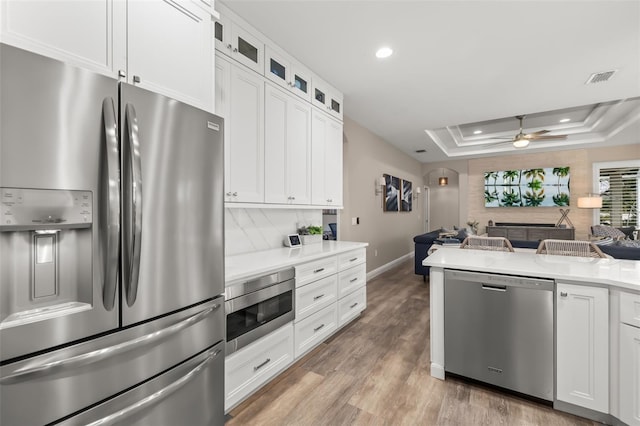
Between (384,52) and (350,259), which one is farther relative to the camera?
(350,259)

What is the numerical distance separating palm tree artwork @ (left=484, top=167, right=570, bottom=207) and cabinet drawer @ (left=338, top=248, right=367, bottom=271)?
6406mm

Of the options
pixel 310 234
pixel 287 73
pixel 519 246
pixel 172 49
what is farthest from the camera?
pixel 519 246

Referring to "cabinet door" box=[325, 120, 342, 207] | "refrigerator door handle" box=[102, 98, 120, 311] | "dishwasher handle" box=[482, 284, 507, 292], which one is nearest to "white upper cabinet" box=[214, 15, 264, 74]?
"cabinet door" box=[325, 120, 342, 207]

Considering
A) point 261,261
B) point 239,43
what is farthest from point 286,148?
point 261,261

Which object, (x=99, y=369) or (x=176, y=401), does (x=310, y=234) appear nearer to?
(x=176, y=401)

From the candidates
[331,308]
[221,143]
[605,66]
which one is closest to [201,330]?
[221,143]

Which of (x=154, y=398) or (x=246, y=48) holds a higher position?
(x=246, y=48)

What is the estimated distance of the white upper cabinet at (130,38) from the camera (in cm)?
98

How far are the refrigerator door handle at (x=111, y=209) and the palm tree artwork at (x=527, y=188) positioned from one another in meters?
8.92

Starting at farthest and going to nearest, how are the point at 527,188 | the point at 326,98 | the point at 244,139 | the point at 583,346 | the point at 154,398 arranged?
1. the point at 527,188
2. the point at 326,98
3. the point at 244,139
4. the point at 583,346
5. the point at 154,398

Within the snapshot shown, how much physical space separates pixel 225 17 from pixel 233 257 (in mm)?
1882

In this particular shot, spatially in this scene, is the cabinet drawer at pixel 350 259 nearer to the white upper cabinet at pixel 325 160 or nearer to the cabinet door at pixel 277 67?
the white upper cabinet at pixel 325 160

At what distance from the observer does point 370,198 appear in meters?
5.33

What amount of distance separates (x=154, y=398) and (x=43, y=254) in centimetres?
72
